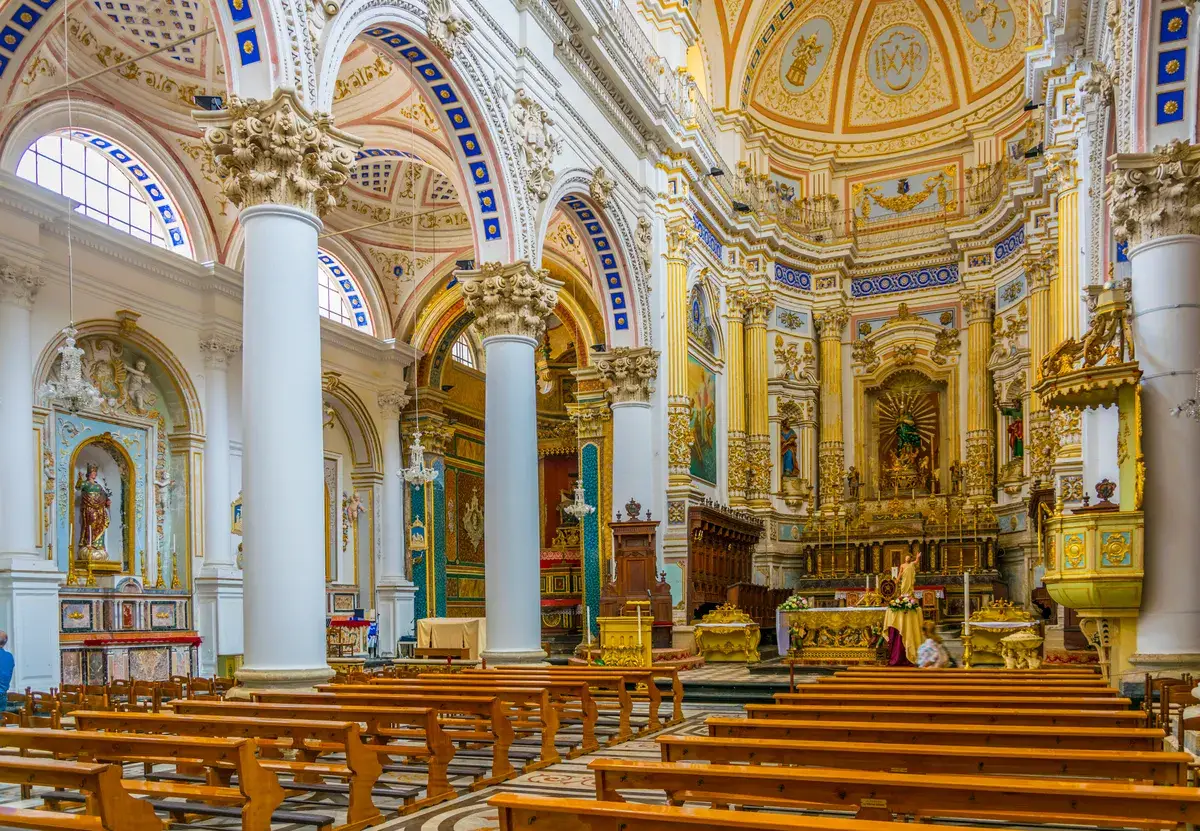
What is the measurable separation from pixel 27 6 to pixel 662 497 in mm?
12778

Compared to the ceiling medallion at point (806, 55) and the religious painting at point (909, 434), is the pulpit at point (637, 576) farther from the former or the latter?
the ceiling medallion at point (806, 55)

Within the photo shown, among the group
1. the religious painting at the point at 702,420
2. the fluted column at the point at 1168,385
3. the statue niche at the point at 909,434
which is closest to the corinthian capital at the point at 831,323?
the statue niche at the point at 909,434

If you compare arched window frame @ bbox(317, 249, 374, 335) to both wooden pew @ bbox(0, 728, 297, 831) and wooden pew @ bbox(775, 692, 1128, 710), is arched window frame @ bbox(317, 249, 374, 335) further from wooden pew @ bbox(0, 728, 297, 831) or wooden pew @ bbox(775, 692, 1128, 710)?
wooden pew @ bbox(0, 728, 297, 831)

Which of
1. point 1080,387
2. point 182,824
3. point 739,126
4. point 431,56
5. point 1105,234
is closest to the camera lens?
point 182,824

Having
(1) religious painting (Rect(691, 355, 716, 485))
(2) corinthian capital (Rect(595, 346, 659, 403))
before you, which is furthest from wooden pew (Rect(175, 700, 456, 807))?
(1) religious painting (Rect(691, 355, 716, 485))

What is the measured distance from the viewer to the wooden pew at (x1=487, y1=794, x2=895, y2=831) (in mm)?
3432

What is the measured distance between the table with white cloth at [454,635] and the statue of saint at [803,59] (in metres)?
17.6

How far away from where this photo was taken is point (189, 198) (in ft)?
61.6

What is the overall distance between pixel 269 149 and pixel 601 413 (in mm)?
14004

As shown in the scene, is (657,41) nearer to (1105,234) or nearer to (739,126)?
(739,126)

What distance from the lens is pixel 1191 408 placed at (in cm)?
934

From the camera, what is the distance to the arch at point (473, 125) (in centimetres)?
1275

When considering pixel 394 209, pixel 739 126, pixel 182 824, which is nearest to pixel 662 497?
pixel 394 209

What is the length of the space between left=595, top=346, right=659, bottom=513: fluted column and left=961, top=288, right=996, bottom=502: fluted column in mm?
9593
